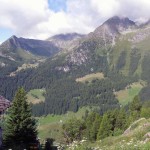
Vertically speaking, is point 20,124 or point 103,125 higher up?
point 103,125

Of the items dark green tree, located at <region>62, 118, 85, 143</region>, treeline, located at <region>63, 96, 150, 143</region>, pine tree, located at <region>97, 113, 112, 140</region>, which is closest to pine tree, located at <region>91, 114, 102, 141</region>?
treeline, located at <region>63, 96, 150, 143</region>

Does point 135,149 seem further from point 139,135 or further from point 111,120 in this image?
point 111,120

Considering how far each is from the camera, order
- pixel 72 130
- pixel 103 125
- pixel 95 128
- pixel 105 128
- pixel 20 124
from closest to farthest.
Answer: pixel 20 124, pixel 105 128, pixel 103 125, pixel 72 130, pixel 95 128

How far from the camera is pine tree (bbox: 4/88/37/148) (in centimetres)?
4859

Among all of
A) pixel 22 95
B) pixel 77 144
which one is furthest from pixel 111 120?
pixel 77 144

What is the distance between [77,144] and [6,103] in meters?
13.4

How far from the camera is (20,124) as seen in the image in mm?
49688

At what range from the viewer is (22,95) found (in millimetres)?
51469

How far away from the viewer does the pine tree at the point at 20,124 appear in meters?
48.6

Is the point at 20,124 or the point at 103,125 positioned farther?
the point at 103,125

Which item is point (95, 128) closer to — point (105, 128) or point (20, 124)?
point (105, 128)

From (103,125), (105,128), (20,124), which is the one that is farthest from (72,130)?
(20,124)

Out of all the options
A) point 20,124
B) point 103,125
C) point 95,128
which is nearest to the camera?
point 20,124

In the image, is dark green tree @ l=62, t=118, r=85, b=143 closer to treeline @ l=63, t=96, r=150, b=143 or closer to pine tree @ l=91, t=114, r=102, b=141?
treeline @ l=63, t=96, r=150, b=143
